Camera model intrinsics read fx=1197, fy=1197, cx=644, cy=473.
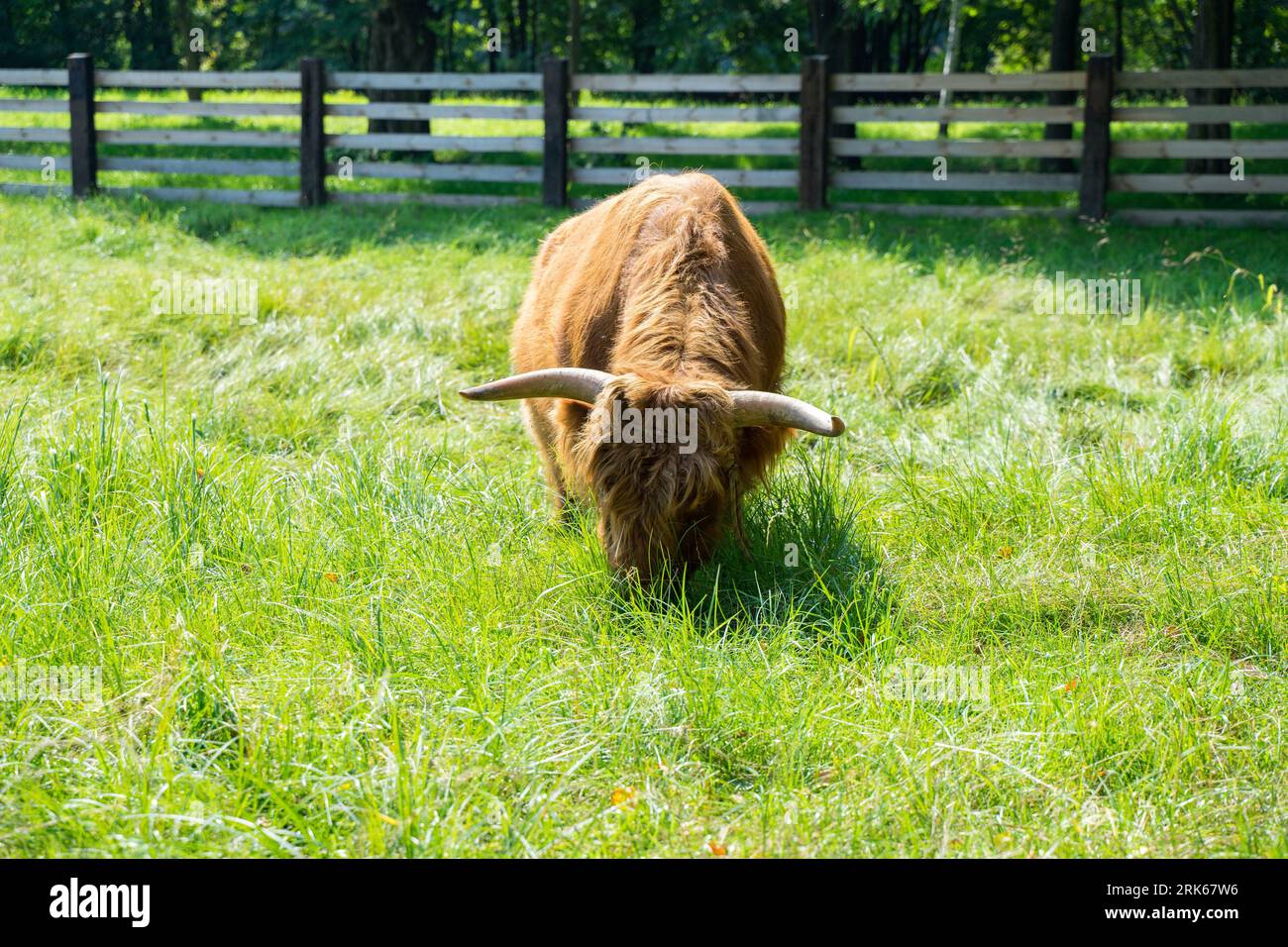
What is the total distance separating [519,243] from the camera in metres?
11.0

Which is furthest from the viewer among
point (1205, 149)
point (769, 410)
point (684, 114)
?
point (684, 114)

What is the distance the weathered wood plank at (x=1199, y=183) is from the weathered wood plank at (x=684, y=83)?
3666mm

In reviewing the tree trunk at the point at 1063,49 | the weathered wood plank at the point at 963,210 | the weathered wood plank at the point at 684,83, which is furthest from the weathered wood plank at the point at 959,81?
the tree trunk at the point at 1063,49

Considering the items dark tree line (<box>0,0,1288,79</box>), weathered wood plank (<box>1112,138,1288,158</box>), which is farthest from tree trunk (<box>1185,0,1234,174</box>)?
weathered wood plank (<box>1112,138,1288,158</box>)

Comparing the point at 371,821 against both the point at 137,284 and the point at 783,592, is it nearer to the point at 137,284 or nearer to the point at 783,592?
the point at 783,592

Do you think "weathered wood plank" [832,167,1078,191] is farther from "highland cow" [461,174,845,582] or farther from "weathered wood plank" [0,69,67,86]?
"weathered wood plank" [0,69,67,86]

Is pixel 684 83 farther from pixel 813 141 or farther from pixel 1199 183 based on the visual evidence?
pixel 1199 183

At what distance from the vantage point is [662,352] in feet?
14.4

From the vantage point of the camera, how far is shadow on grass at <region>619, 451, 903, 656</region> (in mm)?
4184

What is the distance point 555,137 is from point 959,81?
4.43m

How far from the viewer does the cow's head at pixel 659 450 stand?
4059mm

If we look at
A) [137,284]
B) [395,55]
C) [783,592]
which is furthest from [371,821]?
[395,55]

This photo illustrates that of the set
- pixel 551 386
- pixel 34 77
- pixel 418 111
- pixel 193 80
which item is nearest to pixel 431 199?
pixel 418 111
